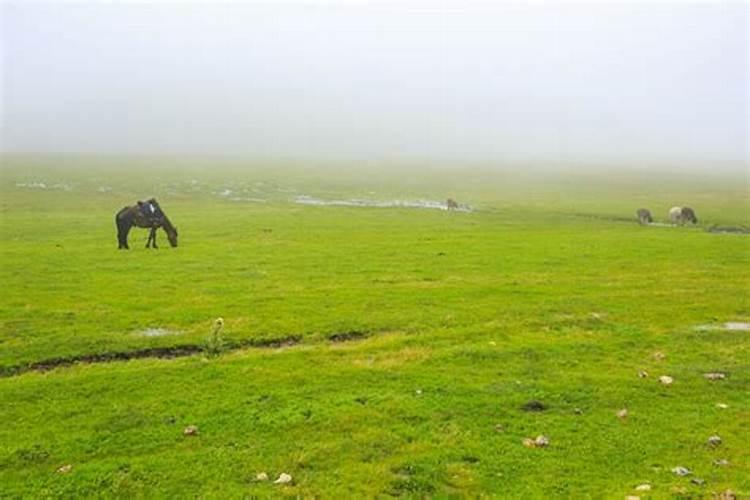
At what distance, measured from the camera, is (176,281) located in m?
28.6

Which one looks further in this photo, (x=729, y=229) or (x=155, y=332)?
(x=729, y=229)

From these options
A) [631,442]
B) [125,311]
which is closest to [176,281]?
[125,311]

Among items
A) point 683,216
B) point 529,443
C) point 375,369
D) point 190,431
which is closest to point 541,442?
point 529,443

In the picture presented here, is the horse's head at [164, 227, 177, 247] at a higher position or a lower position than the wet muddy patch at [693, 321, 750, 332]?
higher

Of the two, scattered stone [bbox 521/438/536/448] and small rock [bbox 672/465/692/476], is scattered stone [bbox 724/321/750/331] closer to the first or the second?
small rock [bbox 672/465/692/476]

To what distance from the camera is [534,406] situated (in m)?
14.4

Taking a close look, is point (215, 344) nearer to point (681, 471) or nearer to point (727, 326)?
point (681, 471)

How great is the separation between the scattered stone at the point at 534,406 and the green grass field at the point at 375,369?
165 millimetres

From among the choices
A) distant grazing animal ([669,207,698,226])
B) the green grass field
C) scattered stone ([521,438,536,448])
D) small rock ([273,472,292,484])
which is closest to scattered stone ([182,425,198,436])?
the green grass field

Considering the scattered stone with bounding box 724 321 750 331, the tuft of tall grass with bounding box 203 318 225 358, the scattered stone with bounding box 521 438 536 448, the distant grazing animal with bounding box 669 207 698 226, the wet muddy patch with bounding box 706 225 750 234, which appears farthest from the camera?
the distant grazing animal with bounding box 669 207 698 226

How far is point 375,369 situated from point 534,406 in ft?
13.9

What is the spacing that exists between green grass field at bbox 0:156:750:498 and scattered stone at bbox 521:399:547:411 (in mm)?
165

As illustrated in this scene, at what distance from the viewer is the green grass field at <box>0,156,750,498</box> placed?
11445mm

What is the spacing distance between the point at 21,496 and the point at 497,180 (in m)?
135
